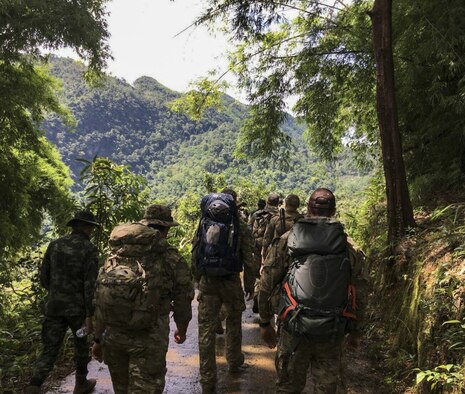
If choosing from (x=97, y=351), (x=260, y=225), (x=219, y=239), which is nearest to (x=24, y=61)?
(x=260, y=225)

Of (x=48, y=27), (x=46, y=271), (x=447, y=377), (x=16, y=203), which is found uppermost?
(x=48, y=27)

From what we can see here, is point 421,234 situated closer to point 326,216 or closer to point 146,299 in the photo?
point 326,216

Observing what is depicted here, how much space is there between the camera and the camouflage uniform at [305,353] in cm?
293

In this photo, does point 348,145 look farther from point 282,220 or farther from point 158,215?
point 158,215

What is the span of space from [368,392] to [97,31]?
7562 millimetres

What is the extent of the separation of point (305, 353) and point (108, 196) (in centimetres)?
533

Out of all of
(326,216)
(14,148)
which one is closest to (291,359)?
(326,216)

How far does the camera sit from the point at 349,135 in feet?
40.9

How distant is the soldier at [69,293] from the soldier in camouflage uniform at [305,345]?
6.51 feet

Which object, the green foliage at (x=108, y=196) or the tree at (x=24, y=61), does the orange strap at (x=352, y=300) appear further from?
the tree at (x=24, y=61)

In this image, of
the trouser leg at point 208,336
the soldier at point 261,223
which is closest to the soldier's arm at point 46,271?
the trouser leg at point 208,336

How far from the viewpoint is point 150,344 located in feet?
10.0

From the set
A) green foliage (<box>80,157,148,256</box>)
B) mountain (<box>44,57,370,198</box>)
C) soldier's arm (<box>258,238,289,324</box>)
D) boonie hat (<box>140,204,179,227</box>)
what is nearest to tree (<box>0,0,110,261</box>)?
green foliage (<box>80,157,148,256</box>)

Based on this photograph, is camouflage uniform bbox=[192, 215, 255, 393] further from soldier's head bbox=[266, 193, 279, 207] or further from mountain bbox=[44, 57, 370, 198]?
mountain bbox=[44, 57, 370, 198]
